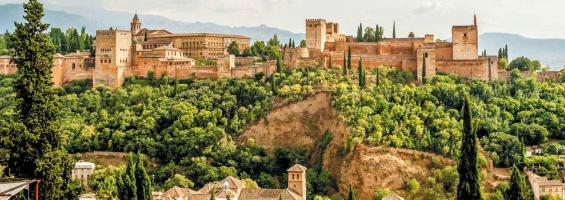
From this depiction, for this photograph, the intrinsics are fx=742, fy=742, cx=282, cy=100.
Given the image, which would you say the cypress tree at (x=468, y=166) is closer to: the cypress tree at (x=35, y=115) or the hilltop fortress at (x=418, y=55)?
the cypress tree at (x=35, y=115)

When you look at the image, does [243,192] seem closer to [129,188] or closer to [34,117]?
[129,188]

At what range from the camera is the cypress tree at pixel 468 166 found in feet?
64.1

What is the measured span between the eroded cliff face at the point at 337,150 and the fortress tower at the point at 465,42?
10.6m

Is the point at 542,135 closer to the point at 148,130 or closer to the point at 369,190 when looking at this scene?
the point at 369,190

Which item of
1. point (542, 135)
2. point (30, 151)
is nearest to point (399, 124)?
point (542, 135)

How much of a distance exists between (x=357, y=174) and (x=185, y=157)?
10.9m

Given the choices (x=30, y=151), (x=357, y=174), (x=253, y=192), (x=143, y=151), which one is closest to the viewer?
(x=30, y=151)

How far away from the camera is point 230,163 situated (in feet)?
150

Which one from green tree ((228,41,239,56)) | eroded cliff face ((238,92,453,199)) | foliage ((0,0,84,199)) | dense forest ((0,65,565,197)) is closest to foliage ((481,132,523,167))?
dense forest ((0,65,565,197))

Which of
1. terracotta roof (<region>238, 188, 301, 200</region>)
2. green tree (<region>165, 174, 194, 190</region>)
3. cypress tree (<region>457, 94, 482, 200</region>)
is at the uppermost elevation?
cypress tree (<region>457, 94, 482, 200</region>)

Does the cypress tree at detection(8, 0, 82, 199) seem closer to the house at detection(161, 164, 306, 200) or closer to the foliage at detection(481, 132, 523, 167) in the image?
the house at detection(161, 164, 306, 200)

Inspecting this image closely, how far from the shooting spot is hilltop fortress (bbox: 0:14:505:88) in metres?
52.8

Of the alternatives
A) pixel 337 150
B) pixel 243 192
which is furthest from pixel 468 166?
pixel 337 150

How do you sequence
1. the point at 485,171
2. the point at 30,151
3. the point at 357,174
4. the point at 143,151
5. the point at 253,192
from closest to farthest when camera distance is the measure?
the point at 30,151 → the point at 253,192 → the point at 485,171 → the point at 357,174 → the point at 143,151
